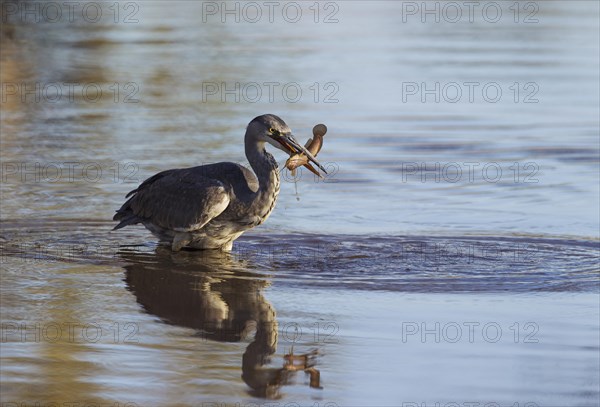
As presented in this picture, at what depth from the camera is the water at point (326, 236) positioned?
24.5ft

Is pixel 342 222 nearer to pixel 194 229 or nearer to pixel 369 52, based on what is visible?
pixel 194 229

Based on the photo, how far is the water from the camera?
7.47 meters

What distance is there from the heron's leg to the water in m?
0.12

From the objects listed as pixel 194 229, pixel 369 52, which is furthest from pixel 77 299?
pixel 369 52

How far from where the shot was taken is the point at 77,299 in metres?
Result: 9.10

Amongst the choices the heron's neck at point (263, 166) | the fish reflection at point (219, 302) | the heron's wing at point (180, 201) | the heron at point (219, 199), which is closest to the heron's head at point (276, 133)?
the heron at point (219, 199)

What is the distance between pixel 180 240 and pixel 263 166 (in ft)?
2.95

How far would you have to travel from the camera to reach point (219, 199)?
34.5ft

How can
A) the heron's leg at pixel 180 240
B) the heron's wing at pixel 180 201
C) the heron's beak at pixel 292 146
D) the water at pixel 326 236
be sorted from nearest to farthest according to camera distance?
the water at pixel 326 236 → the heron's wing at pixel 180 201 → the heron's beak at pixel 292 146 → the heron's leg at pixel 180 240

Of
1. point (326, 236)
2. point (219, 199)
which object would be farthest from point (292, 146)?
point (326, 236)

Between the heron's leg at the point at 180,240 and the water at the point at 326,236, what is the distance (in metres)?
0.12

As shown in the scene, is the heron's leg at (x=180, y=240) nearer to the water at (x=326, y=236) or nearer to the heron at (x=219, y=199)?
the heron at (x=219, y=199)

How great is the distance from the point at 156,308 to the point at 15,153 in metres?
5.91

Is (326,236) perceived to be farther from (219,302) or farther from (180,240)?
(219,302)
